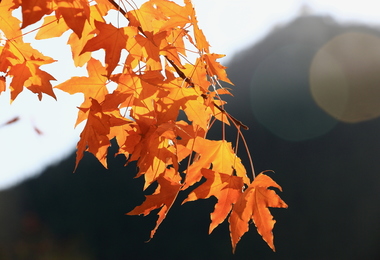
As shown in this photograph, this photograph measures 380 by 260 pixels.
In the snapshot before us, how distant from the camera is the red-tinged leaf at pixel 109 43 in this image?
1.70ft

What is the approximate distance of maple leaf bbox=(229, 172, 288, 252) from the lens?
0.61 meters

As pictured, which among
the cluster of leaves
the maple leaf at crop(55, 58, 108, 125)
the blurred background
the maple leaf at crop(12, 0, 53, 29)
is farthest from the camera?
the blurred background

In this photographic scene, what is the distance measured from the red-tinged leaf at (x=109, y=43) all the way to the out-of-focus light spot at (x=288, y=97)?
9.37ft

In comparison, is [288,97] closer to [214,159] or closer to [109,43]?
[214,159]

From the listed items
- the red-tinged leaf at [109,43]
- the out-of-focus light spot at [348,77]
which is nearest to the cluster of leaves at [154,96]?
the red-tinged leaf at [109,43]

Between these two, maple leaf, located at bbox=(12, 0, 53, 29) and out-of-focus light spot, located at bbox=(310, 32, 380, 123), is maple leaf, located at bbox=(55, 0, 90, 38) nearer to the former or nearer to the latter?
maple leaf, located at bbox=(12, 0, 53, 29)

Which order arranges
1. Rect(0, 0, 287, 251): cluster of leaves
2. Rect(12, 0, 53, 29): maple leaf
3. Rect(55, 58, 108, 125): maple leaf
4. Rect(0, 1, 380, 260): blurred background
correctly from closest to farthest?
Rect(12, 0, 53, 29): maple leaf, Rect(0, 0, 287, 251): cluster of leaves, Rect(55, 58, 108, 125): maple leaf, Rect(0, 1, 380, 260): blurred background

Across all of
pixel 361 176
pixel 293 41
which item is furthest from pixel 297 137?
pixel 293 41

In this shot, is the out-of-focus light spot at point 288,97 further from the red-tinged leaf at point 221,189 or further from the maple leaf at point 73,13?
the maple leaf at point 73,13

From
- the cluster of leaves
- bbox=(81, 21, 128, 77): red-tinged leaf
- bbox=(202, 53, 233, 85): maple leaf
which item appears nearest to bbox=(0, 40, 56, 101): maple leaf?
the cluster of leaves

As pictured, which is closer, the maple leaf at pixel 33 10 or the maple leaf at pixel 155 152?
the maple leaf at pixel 33 10

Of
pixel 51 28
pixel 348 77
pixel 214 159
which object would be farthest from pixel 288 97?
pixel 51 28

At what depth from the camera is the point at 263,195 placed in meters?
→ 0.63

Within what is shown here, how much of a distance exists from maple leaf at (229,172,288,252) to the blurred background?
252cm
